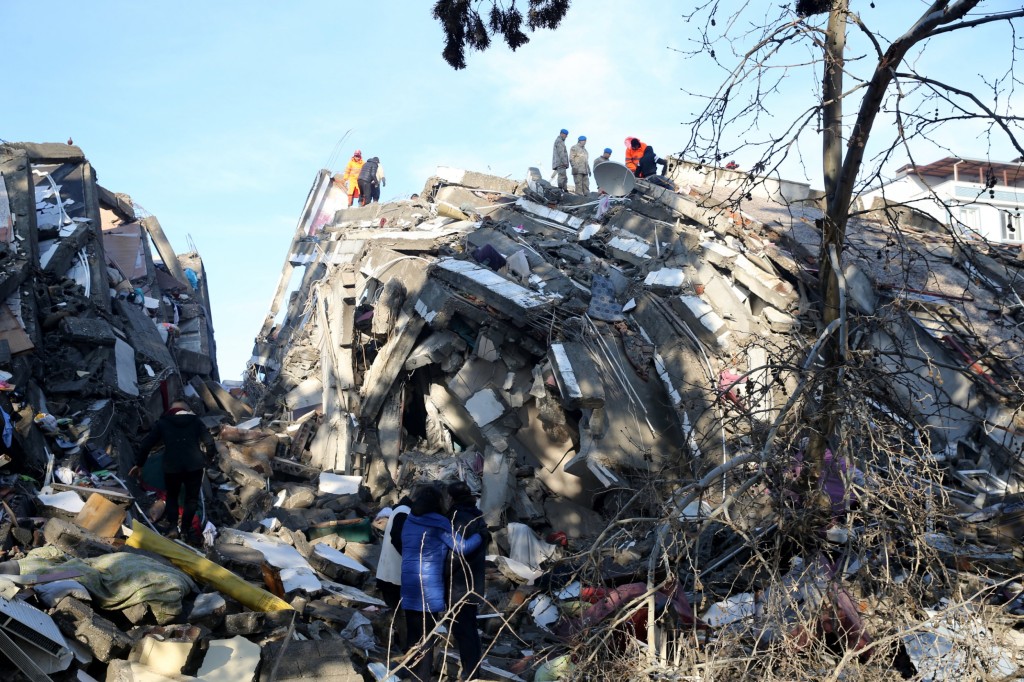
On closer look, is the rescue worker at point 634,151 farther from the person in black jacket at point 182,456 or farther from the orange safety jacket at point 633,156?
the person in black jacket at point 182,456

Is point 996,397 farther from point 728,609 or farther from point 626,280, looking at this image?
point 728,609

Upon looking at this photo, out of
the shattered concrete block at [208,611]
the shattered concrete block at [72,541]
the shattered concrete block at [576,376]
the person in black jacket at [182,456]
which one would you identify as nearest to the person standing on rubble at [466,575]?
the shattered concrete block at [208,611]

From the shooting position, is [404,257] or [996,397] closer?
[996,397]

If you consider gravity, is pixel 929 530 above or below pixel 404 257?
below

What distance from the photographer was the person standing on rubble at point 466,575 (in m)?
4.83

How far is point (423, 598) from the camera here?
15.7ft

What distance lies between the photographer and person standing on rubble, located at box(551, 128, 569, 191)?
15258 millimetres

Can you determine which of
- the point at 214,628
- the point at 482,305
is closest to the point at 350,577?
the point at 214,628

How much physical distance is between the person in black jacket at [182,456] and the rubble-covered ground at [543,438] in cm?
34

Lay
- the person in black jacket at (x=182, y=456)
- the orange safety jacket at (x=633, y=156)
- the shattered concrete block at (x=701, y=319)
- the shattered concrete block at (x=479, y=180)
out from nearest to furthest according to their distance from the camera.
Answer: the person in black jacket at (x=182, y=456)
the shattered concrete block at (x=701, y=319)
the orange safety jacket at (x=633, y=156)
the shattered concrete block at (x=479, y=180)

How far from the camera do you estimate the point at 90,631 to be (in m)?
4.40

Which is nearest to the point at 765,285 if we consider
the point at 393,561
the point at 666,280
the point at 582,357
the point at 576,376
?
the point at 666,280

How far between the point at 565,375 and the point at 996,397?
4.15 meters

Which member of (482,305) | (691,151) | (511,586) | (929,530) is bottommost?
(511,586)
